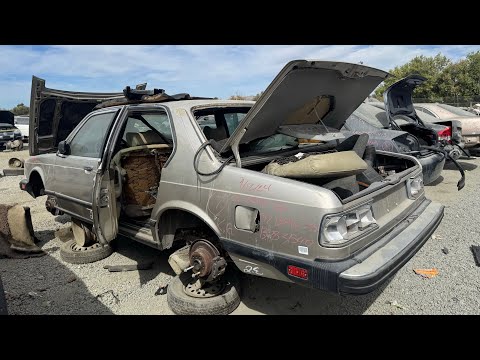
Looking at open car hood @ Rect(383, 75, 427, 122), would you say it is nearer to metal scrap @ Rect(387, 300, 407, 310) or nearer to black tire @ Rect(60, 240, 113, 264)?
metal scrap @ Rect(387, 300, 407, 310)

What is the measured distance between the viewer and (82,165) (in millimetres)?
3904

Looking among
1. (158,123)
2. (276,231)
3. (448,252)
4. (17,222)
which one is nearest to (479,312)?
(448,252)

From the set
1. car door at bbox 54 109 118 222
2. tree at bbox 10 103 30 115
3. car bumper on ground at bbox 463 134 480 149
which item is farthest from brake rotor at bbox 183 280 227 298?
tree at bbox 10 103 30 115

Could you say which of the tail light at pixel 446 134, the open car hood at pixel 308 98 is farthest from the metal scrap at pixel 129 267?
the tail light at pixel 446 134

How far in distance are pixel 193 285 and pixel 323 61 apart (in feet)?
7.38

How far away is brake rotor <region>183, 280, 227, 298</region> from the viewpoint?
3.08m

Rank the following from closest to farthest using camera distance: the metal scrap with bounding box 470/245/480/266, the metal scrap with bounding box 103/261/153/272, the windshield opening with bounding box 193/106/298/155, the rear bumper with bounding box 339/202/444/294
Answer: the rear bumper with bounding box 339/202/444/294 < the windshield opening with bounding box 193/106/298/155 < the metal scrap with bounding box 470/245/480/266 < the metal scrap with bounding box 103/261/153/272

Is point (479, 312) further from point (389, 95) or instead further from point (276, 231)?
point (389, 95)

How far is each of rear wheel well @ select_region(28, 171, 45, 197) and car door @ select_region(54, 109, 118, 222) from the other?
95 cm

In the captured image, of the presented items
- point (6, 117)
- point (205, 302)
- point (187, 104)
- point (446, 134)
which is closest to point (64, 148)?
point (187, 104)

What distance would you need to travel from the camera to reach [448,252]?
3.96m

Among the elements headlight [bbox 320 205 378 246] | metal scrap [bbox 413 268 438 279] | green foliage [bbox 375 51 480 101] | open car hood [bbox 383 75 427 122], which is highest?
green foliage [bbox 375 51 480 101]

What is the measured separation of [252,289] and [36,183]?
153 inches

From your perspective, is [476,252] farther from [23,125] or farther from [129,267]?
[23,125]
